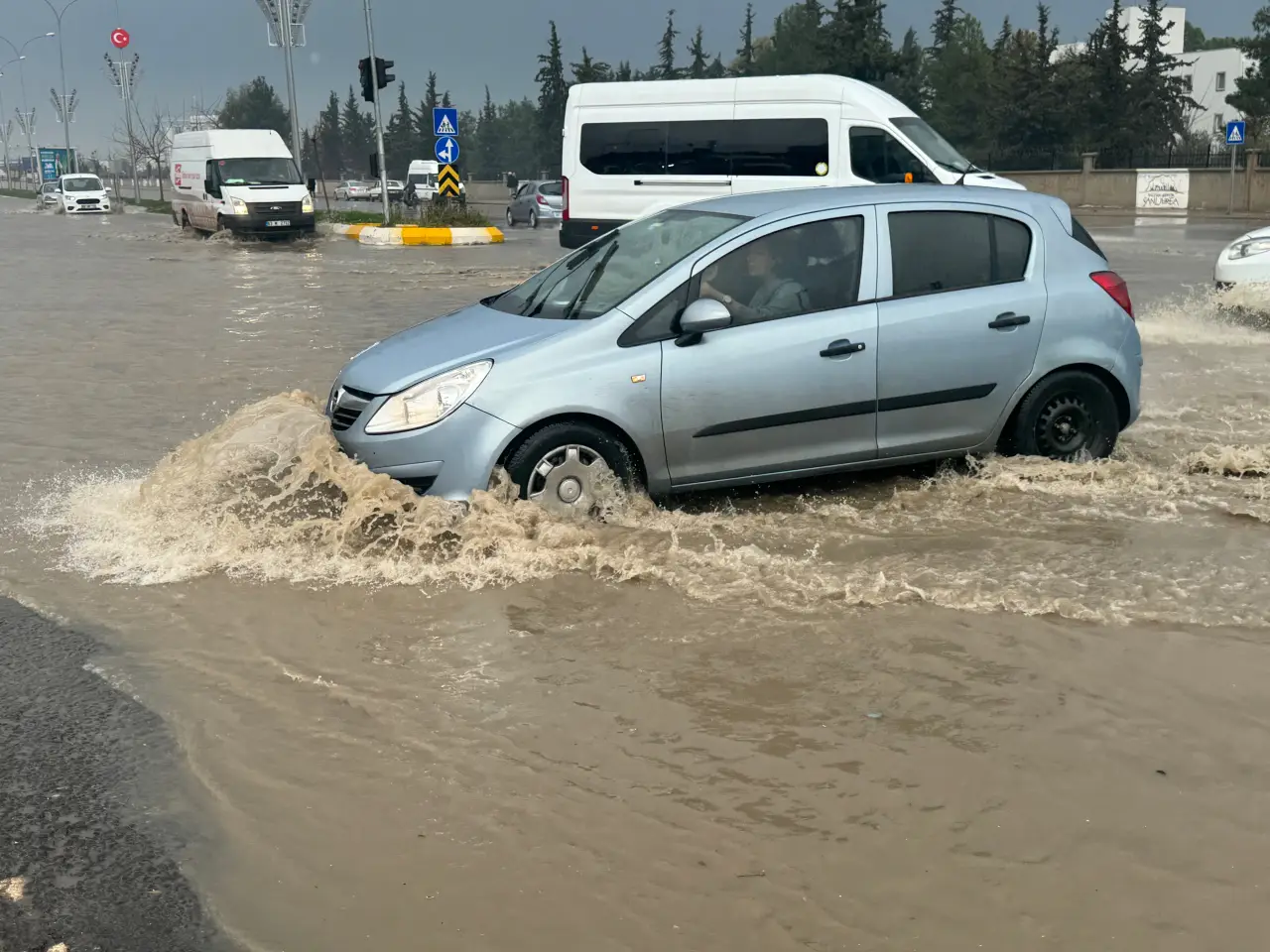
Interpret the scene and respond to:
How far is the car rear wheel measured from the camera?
19.0 ft

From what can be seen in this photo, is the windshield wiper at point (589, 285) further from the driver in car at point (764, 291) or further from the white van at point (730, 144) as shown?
the white van at point (730, 144)

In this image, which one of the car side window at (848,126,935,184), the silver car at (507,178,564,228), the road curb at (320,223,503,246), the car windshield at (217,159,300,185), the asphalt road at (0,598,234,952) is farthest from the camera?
the silver car at (507,178,564,228)

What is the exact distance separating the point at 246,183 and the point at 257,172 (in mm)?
597

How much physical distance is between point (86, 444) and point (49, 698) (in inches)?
174

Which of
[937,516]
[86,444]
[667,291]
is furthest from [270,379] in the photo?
[937,516]

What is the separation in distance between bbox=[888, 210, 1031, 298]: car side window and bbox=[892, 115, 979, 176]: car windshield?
10858 millimetres

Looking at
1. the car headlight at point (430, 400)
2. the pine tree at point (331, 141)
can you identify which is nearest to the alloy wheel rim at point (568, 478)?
the car headlight at point (430, 400)

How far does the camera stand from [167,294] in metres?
18.7

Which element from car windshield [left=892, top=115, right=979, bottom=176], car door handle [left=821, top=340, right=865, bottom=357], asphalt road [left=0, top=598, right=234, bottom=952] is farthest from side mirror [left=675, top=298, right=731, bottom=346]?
car windshield [left=892, top=115, right=979, bottom=176]

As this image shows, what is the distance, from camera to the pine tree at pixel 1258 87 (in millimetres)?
57000

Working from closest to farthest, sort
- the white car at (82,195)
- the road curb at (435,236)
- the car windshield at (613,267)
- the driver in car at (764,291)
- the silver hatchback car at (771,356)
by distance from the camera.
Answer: the silver hatchback car at (771,356) < the driver in car at (764,291) < the car windshield at (613,267) < the road curb at (435,236) < the white car at (82,195)

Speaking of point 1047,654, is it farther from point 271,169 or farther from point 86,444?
point 271,169

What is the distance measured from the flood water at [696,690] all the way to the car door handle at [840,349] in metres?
0.81

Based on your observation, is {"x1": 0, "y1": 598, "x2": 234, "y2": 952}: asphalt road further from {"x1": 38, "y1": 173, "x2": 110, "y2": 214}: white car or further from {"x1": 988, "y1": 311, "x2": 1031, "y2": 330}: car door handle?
{"x1": 38, "y1": 173, "x2": 110, "y2": 214}: white car
